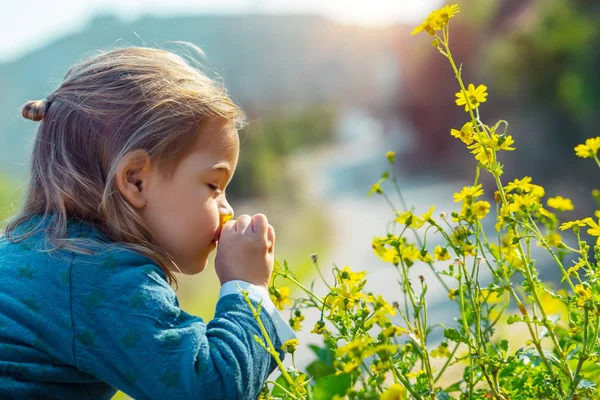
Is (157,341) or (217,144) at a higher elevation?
(217,144)

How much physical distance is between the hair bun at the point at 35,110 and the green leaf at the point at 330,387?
820 mm

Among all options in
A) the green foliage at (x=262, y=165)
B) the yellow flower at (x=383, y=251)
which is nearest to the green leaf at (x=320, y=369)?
the yellow flower at (x=383, y=251)

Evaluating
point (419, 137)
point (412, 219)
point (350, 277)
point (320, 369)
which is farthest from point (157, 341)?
point (419, 137)

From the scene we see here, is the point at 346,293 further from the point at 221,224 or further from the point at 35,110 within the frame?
the point at 35,110

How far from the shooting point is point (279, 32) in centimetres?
Answer: 2791

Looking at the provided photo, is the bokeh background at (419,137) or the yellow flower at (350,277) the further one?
the bokeh background at (419,137)

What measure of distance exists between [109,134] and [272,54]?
26.3m

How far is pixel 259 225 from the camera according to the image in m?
1.32

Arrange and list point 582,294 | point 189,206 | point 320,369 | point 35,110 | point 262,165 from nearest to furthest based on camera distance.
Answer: point 582,294 < point 189,206 < point 35,110 < point 320,369 < point 262,165

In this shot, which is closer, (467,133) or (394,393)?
(394,393)

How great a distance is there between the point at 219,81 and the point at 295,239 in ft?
17.7

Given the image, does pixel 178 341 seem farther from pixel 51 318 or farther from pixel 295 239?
pixel 295 239

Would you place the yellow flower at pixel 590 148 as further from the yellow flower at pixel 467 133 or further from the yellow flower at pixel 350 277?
the yellow flower at pixel 350 277

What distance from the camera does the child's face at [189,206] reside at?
1323 millimetres
